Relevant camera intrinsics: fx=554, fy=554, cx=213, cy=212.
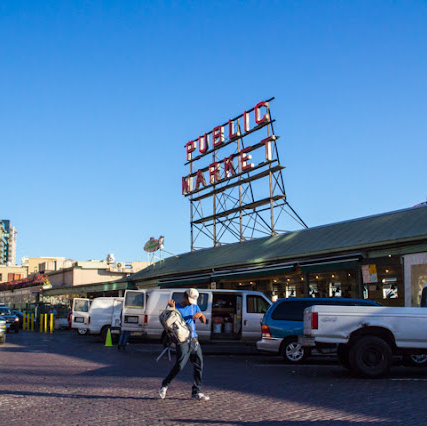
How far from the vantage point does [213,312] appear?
19750 mm

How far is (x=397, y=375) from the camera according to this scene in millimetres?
12078

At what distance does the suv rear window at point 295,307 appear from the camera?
1513 cm

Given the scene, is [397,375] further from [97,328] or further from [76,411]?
[97,328]

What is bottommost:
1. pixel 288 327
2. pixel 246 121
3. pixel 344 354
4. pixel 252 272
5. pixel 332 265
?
pixel 344 354

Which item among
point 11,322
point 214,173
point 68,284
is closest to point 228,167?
point 214,173

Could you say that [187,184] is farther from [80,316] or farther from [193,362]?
[193,362]

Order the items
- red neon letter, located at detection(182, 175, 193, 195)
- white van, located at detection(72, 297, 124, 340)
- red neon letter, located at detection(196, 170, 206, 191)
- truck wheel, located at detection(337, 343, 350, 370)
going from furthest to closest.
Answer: red neon letter, located at detection(182, 175, 193, 195) → red neon letter, located at detection(196, 170, 206, 191) → white van, located at detection(72, 297, 124, 340) → truck wheel, located at detection(337, 343, 350, 370)

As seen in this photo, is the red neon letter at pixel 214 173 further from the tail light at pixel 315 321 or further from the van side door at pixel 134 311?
the tail light at pixel 315 321

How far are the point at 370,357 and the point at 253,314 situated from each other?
7.40 meters

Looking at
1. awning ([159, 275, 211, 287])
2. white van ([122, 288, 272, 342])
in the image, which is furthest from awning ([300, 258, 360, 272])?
awning ([159, 275, 211, 287])

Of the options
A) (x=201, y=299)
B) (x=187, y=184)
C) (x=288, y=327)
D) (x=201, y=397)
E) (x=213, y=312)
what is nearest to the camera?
(x=201, y=397)

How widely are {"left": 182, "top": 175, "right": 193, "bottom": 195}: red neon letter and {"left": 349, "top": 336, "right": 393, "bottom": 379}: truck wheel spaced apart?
31.1m

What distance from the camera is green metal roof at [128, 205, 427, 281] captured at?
20.4 m

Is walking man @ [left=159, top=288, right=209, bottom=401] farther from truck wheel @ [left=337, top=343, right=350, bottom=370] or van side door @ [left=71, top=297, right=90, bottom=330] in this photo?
van side door @ [left=71, top=297, right=90, bottom=330]
